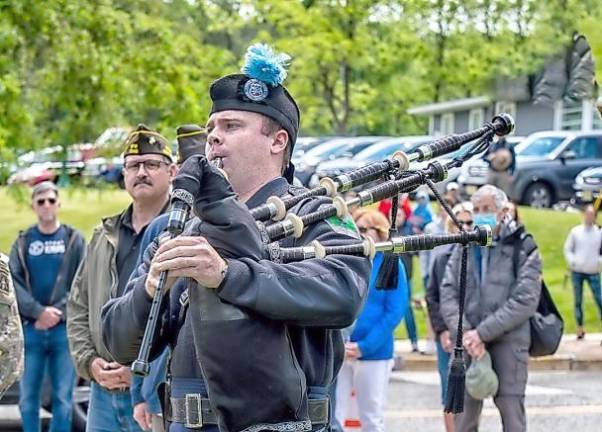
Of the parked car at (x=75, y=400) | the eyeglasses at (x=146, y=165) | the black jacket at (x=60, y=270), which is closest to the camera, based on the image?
the eyeglasses at (x=146, y=165)

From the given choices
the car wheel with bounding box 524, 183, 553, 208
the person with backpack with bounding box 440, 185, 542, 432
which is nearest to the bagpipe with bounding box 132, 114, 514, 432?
the person with backpack with bounding box 440, 185, 542, 432

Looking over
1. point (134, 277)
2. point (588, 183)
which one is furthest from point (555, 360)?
point (588, 183)

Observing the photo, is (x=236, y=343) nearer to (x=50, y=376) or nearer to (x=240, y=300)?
(x=240, y=300)

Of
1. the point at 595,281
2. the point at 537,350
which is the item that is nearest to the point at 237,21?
the point at 595,281

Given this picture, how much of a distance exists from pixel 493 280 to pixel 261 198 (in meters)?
3.77

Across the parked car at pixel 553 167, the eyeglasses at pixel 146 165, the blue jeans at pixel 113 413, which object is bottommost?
the blue jeans at pixel 113 413

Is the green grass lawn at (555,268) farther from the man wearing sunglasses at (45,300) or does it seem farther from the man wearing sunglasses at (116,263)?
the man wearing sunglasses at (116,263)

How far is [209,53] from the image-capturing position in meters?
15.7

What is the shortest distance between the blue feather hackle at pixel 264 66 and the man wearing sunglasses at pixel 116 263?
212 centimetres

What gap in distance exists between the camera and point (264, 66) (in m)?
3.61

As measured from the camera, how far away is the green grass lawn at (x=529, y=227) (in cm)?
1475

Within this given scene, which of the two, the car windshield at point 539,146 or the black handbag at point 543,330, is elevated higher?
the car windshield at point 539,146

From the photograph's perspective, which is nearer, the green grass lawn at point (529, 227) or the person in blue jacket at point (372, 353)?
the person in blue jacket at point (372, 353)

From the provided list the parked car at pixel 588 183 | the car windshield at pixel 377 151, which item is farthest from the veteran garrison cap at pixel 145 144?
the car windshield at pixel 377 151
